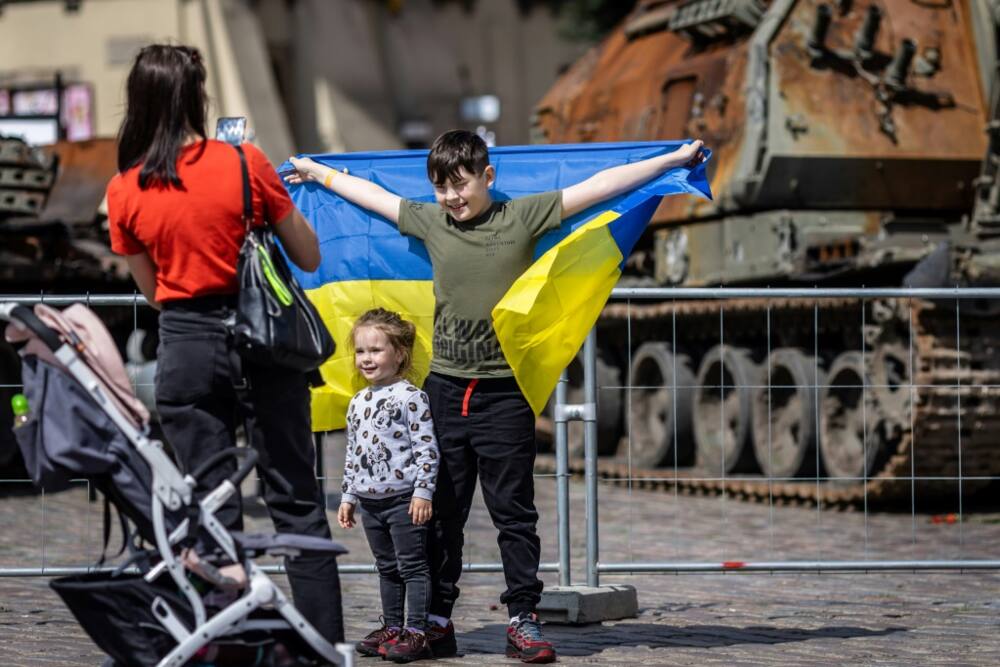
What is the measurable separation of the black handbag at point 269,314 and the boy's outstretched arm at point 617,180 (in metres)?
1.69

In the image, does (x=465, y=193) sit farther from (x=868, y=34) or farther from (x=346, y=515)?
(x=868, y=34)

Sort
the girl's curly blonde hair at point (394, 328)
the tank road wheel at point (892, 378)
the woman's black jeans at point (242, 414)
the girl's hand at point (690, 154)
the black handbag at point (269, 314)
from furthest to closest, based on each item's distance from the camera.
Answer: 1. the tank road wheel at point (892, 378)
2. the girl's hand at point (690, 154)
3. the girl's curly blonde hair at point (394, 328)
4. the woman's black jeans at point (242, 414)
5. the black handbag at point (269, 314)

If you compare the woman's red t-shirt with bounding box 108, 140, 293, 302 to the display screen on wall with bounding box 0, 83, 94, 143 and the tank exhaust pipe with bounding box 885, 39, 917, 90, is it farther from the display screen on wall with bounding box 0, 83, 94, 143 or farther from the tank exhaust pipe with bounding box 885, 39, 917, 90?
the display screen on wall with bounding box 0, 83, 94, 143

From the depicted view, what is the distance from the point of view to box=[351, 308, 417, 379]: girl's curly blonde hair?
7160mm

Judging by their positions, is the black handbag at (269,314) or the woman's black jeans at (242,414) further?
the woman's black jeans at (242,414)

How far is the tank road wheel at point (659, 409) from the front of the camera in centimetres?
1697

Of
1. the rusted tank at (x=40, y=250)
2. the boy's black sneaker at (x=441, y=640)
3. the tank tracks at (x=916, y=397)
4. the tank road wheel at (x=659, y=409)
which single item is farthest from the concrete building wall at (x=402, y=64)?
the boy's black sneaker at (x=441, y=640)

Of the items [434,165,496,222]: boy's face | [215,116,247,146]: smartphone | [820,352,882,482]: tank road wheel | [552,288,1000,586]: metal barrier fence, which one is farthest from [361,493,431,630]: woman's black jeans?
[820,352,882,482]: tank road wheel

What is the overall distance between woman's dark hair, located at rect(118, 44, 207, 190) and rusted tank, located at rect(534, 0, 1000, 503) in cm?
757

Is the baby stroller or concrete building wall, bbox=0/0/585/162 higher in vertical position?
concrete building wall, bbox=0/0/585/162

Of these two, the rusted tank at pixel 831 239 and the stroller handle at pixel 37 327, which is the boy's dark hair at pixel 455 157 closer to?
the stroller handle at pixel 37 327

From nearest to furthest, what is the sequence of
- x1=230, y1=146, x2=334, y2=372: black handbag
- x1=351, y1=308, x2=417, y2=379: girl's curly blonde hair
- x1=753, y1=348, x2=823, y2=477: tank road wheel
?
x1=230, y1=146, x2=334, y2=372: black handbag → x1=351, y1=308, x2=417, y2=379: girl's curly blonde hair → x1=753, y1=348, x2=823, y2=477: tank road wheel

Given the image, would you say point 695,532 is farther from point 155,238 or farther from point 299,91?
point 299,91

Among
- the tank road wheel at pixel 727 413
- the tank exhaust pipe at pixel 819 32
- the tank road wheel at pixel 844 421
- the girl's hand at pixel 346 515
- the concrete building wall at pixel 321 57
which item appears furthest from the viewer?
the concrete building wall at pixel 321 57
